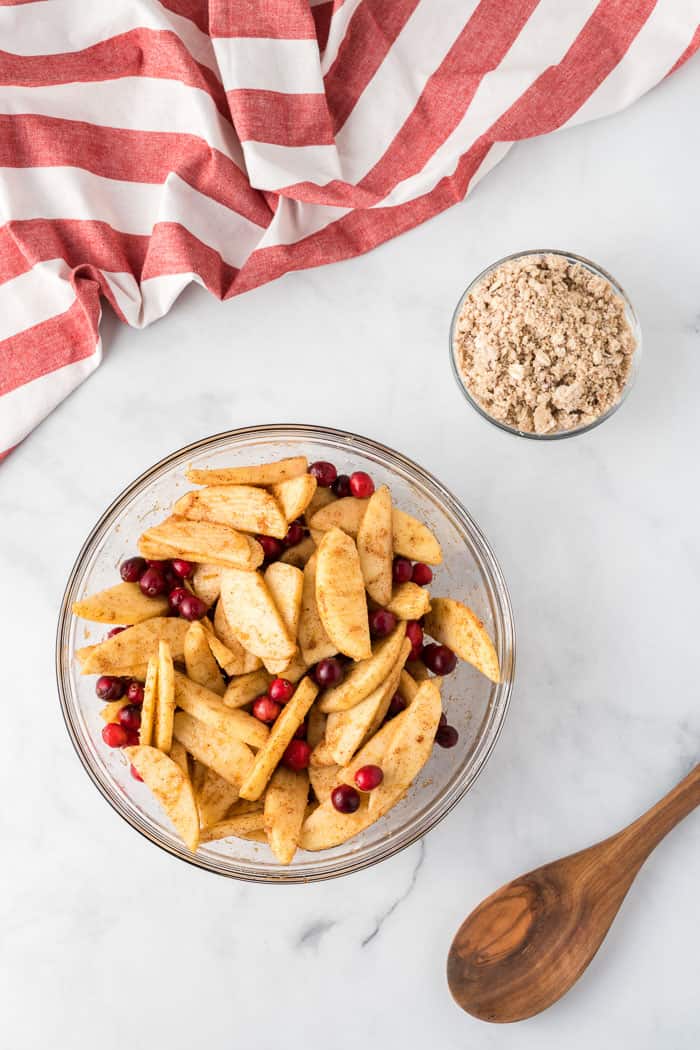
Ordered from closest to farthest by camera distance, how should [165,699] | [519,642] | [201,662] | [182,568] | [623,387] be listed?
1. [165,699]
2. [201,662]
3. [182,568]
4. [623,387]
5. [519,642]

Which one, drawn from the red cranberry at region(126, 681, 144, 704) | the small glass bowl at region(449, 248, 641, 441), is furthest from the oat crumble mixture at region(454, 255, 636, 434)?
the red cranberry at region(126, 681, 144, 704)

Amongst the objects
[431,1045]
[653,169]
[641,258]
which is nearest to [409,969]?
[431,1045]

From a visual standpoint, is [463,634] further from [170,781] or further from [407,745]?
[170,781]

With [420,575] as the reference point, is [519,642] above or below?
below

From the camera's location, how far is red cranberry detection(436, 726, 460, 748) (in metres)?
1.66

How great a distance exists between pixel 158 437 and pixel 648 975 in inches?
62.3

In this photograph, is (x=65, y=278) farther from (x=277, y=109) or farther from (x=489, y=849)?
(x=489, y=849)

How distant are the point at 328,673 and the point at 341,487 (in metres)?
0.37

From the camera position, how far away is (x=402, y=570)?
1647 mm

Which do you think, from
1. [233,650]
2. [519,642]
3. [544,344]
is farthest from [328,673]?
[544,344]

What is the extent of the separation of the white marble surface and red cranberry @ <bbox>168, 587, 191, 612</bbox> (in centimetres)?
38

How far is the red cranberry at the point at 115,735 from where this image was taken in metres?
1.60

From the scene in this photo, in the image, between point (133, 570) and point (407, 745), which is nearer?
point (407, 745)

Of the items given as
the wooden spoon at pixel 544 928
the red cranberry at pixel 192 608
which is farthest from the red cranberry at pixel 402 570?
the wooden spoon at pixel 544 928
